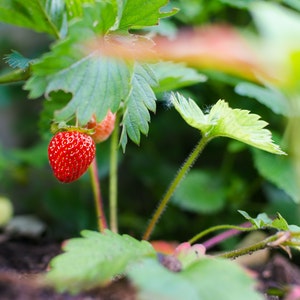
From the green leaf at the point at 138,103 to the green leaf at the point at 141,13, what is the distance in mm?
62

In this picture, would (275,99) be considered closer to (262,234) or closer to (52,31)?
(262,234)

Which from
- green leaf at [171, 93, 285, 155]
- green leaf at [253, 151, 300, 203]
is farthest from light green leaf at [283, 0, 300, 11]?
green leaf at [171, 93, 285, 155]

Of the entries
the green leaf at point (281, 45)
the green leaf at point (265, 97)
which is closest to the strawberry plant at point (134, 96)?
the green leaf at point (281, 45)

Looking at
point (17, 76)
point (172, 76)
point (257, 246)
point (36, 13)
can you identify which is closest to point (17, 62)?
point (17, 76)

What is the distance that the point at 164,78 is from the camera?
1040 mm

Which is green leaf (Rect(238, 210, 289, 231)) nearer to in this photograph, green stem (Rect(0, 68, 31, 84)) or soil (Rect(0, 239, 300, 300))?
soil (Rect(0, 239, 300, 300))

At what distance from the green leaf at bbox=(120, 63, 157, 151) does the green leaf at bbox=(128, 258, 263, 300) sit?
249 millimetres

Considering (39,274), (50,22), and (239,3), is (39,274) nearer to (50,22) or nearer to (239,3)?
(50,22)

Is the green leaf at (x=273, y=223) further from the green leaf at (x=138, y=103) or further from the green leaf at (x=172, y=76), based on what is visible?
the green leaf at (x=172, y=76)

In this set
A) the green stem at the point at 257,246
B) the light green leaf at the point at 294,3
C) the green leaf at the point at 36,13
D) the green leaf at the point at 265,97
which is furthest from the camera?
the light green leaf at the point at 294,3

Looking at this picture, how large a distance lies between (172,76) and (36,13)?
0.27 m

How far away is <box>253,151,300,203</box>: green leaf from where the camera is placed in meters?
1.18

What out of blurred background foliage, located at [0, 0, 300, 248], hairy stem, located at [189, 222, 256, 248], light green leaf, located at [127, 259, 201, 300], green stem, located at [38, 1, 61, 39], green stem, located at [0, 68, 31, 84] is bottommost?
blurred background foliage, located at [0, 0, 300, 248]

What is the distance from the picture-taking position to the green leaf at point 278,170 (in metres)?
1.18
